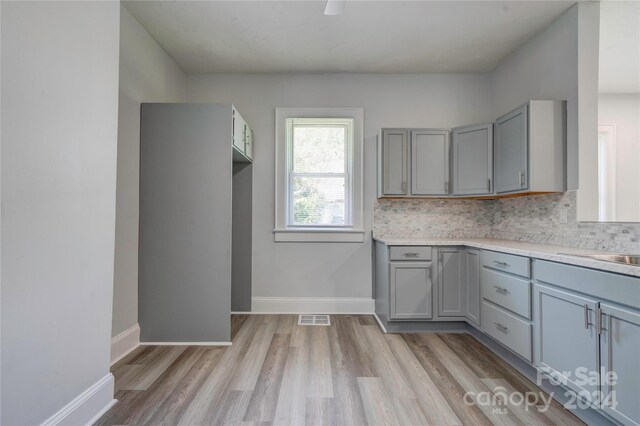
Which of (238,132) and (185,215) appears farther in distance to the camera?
(238,132)

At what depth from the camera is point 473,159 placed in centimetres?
318

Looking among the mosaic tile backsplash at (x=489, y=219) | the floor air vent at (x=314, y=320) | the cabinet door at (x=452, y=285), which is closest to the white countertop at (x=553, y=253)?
the cabinet door at (x=452, y=285)

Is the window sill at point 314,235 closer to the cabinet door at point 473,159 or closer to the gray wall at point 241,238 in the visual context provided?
the gray wall at point 241,238

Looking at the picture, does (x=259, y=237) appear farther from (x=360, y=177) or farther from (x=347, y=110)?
(x=347, y=110)

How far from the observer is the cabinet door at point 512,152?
2.61m

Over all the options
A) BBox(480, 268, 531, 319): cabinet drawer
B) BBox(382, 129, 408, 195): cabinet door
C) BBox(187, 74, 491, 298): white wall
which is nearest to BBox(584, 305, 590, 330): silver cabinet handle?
BBox(480, 268, 531, 319): cabinet drawer

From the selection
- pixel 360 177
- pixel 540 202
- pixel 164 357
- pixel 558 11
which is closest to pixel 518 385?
pixel 540 202

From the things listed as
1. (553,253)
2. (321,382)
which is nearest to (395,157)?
(553,253)

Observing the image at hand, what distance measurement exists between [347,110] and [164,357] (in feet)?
10.3

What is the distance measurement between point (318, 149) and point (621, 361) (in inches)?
121

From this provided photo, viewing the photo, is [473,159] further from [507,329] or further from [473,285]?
[507,329]

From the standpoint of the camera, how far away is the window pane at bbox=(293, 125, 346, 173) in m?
3.66

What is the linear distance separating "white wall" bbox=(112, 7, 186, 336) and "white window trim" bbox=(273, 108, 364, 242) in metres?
1.44

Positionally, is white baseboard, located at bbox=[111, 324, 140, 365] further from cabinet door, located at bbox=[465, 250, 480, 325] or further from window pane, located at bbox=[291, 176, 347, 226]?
cabinet door, located at bbox=[465, 250, 480, 325]
